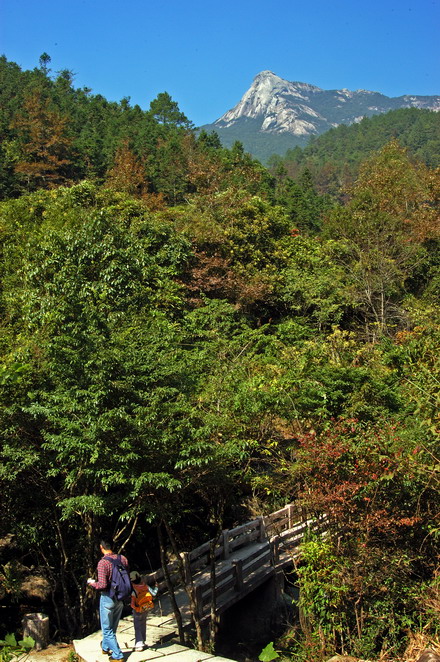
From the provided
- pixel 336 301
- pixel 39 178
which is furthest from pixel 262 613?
pixel 39 178

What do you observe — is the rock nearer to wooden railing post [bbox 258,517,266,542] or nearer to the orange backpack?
the orange backpack

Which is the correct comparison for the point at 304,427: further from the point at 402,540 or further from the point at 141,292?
the point at 141,292

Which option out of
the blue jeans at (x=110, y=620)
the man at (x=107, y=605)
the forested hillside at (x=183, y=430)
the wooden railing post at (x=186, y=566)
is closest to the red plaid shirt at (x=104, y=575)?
the man at (x=107, y=605)

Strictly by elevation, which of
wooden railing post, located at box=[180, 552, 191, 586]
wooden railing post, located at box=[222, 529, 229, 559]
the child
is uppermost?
the child

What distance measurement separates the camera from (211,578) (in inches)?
335

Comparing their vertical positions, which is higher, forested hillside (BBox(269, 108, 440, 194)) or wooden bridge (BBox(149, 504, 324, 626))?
forested hillside (BBox(269, 108, 440, 194))

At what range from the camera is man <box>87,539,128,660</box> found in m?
6.14

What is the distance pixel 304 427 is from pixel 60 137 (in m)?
28.3

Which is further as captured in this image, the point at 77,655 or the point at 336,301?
the point at 336,301

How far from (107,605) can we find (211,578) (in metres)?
2.64

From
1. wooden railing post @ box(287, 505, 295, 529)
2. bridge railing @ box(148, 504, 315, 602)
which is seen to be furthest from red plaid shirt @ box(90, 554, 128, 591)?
wooden railing post @ box(287, 505, 295, 529)

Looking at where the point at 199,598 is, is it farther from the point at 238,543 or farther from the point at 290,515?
the point at 290,515

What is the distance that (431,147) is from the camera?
85250 mm

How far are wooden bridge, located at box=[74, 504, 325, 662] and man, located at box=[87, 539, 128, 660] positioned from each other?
0.27m
